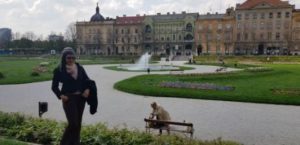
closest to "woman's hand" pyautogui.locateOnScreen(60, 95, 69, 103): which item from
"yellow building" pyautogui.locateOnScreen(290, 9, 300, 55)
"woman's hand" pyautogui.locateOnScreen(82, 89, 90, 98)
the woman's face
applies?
"woman's hand" pyautogui.locateOnScreen(82, 89, 90, 98)

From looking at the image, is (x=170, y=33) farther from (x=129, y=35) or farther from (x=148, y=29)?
(x=129, y=35)

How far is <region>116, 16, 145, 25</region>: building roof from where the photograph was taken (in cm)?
12000

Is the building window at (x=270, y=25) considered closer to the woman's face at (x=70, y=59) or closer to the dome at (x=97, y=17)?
the dome at (x=97, y=17)

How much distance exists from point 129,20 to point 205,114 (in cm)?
10962

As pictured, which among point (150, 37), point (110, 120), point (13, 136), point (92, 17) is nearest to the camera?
point (13, 136)

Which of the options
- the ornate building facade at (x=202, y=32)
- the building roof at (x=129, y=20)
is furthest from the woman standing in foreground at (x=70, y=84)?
the building roof at (x=129, y=20)

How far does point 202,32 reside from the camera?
10638 centimetres

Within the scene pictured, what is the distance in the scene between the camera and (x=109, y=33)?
404 feet

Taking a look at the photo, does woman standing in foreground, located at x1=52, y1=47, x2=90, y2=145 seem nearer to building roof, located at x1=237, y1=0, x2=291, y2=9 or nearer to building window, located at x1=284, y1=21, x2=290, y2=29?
building window, located at x1=284, y1=21, x2=290, y2=29

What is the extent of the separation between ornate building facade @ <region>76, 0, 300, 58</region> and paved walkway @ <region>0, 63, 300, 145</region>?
→ 6987 centimetres

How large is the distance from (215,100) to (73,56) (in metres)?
→ 14.1

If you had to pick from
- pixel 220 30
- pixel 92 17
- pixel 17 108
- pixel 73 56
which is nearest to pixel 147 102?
pixel 17 108

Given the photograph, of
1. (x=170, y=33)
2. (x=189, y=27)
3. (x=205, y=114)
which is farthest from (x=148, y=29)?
(x=205, y=114)

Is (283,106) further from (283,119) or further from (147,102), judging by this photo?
(147,102)
